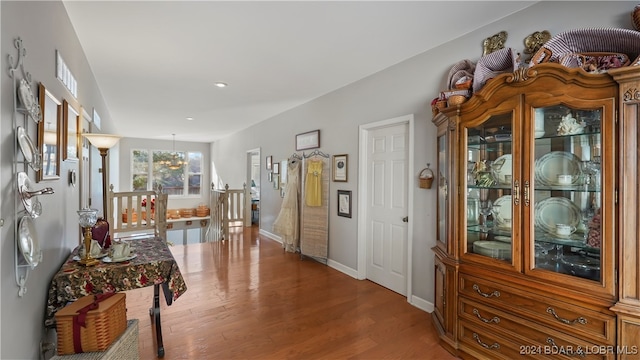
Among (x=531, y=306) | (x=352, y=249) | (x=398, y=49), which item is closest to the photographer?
(x=531, y=306)

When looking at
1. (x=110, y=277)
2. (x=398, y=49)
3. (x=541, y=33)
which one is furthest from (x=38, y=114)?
(x=541, y=33)

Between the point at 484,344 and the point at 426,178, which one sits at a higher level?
the point at 426,178

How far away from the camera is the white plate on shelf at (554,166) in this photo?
69.1 inches

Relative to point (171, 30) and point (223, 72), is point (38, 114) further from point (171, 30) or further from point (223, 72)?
point (223, 72)

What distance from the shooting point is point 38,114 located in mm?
1430

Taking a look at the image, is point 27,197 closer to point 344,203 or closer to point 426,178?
point 426,178

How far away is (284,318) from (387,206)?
1673mm

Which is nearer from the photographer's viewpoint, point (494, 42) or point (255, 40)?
point (494, 42)

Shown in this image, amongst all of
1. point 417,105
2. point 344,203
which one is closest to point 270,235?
point 344,203

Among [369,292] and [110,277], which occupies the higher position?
[110,277]

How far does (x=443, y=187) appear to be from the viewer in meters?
2.50

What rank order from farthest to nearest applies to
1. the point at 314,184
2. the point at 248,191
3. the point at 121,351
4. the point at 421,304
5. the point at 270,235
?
1. the point at 248,191
2. the point at 270,235
3. the point at 314,184
4. the point at 421,304
5. the point at 121,351

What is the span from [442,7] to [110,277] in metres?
2.94

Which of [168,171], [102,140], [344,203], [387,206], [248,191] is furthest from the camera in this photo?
[168,171]
